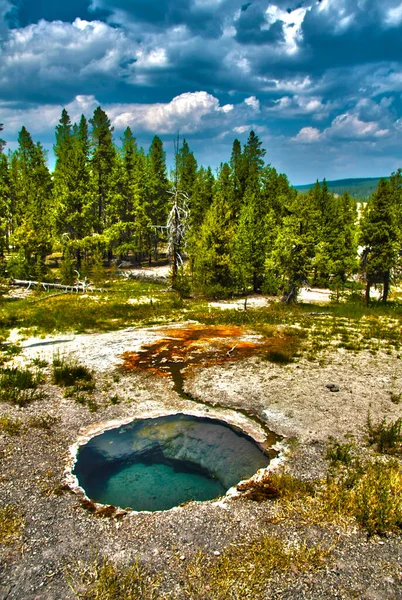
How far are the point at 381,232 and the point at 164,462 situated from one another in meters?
30.5

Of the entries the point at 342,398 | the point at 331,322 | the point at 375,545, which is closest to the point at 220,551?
the point at 375,545

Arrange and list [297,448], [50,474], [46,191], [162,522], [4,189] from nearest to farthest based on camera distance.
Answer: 1. [162,522]
2. [50,474]
3. [297,448]
4. [4,189]
5. [46,191]

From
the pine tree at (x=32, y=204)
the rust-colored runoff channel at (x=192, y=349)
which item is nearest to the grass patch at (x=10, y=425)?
the rust-colored runoff channel at (x=192, y=349)

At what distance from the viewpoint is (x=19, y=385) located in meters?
13.7

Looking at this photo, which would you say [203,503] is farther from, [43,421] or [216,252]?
[216,252]

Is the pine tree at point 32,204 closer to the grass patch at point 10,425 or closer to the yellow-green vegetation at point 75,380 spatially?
the yellow-green vegetation at point 75,380

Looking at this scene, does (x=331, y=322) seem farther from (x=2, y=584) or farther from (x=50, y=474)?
(x=2, y=584)

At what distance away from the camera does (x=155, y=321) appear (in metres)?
26.3

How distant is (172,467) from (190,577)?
3.25m

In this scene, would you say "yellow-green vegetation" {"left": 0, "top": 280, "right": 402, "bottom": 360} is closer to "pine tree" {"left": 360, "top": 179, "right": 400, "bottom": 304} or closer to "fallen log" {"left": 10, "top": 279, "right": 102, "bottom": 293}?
"fallen log" {"left": 10, "top": 279, "right": 102, "bottom": 293}

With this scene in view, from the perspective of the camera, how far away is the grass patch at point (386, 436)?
996 centimetres

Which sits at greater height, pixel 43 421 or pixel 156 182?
pixel 156 182

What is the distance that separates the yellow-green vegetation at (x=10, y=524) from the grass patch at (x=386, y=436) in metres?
8.51

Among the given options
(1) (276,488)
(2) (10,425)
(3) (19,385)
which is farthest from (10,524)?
(3) (19,385)
